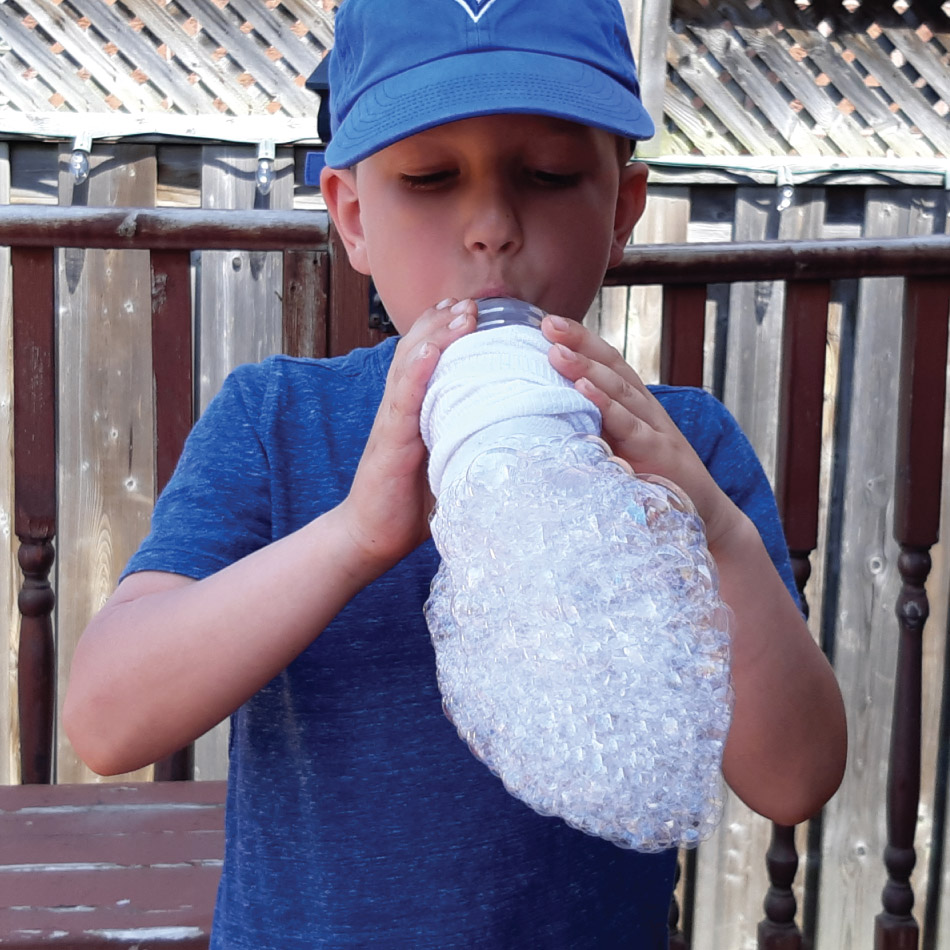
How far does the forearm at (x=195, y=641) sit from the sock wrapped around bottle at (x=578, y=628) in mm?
209

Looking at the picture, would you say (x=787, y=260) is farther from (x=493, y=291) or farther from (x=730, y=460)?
(x=493, y=291)

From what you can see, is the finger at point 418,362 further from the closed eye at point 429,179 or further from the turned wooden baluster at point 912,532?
the turned wooden baluster at point 912,532

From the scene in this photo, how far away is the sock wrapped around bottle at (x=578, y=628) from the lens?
0.63 meters

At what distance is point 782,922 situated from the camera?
187cm

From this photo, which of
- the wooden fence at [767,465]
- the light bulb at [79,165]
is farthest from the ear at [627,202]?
the light bulb at [79,165]

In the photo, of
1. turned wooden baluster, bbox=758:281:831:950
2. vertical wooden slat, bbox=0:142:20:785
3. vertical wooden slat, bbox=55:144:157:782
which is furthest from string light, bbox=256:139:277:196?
turned wooden baluster, bbox=758:281:831:950

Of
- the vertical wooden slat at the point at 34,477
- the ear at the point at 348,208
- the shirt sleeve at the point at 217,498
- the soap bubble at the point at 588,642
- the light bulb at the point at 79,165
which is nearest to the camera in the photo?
the soap bubble at the point at 588,642

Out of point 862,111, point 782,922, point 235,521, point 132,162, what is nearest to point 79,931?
point 235,521

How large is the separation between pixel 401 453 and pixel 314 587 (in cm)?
15

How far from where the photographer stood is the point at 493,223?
93 centimetres

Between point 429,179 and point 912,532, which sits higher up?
point 429,179

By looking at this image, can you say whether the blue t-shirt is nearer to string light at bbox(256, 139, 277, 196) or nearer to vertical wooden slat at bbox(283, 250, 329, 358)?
vertical wooden slat at bbox(283, 250, 329, 358)

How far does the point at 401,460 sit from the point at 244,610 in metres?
0.20

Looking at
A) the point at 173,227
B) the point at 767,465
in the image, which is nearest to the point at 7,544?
the point at 173,227
